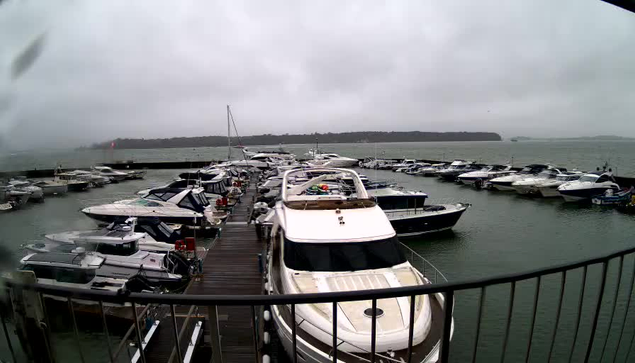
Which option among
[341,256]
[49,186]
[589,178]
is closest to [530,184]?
[589,178]

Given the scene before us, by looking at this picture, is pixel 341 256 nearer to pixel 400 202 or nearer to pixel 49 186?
pixel 49 186

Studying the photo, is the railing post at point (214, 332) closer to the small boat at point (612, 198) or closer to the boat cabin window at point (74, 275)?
the boat cabin window at point (74, 275)

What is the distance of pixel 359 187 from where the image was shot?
10.5 metres

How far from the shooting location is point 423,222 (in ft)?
60.1

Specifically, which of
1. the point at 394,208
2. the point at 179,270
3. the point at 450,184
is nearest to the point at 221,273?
the point at 179,270

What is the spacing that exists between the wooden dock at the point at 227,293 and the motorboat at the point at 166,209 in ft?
13.3

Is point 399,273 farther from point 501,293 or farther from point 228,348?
point 501,293

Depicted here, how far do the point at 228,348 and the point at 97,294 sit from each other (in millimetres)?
5722

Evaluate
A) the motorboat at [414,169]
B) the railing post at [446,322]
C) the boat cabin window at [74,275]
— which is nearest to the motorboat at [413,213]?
the boat cabin window at [74,275]

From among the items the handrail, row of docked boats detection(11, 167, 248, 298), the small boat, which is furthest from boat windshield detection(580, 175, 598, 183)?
the handrail

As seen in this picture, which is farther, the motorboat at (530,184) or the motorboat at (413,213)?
the motorboat at (530,184)

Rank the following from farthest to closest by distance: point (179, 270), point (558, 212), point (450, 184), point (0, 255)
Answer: point (450, 184), point (558, 212), point (179, 270), point (0, 255)

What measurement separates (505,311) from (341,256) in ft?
22.8

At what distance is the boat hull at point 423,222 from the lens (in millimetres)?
17969
